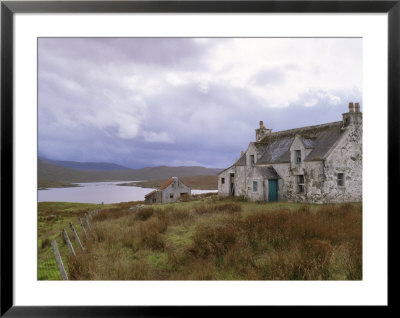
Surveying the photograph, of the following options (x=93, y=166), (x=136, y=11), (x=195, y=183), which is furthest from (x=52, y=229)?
(x=136, y=11)

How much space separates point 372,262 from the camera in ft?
9.86

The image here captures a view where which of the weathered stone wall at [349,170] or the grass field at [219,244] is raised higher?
the weathered stone wall at [349,170]

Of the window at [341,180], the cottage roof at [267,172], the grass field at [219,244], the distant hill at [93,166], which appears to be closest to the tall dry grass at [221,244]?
→ the grass field at [219,244]

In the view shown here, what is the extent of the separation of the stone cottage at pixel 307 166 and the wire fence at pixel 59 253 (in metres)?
2.58

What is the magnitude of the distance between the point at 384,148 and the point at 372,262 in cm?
154

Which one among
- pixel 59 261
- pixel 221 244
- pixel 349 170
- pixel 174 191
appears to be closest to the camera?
pixel 59 261

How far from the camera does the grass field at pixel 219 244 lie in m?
3.01

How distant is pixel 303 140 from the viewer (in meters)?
5.94

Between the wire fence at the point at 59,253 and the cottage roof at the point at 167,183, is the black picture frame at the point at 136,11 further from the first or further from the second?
the cottage roof at the point at 167,183

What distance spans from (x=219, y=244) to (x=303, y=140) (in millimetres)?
4031

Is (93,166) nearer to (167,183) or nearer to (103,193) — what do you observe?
(103,193)

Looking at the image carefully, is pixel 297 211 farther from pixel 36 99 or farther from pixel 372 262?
pixel 36 99

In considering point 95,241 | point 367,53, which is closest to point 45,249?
point 95,241

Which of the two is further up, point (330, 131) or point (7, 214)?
point (330, 131)
